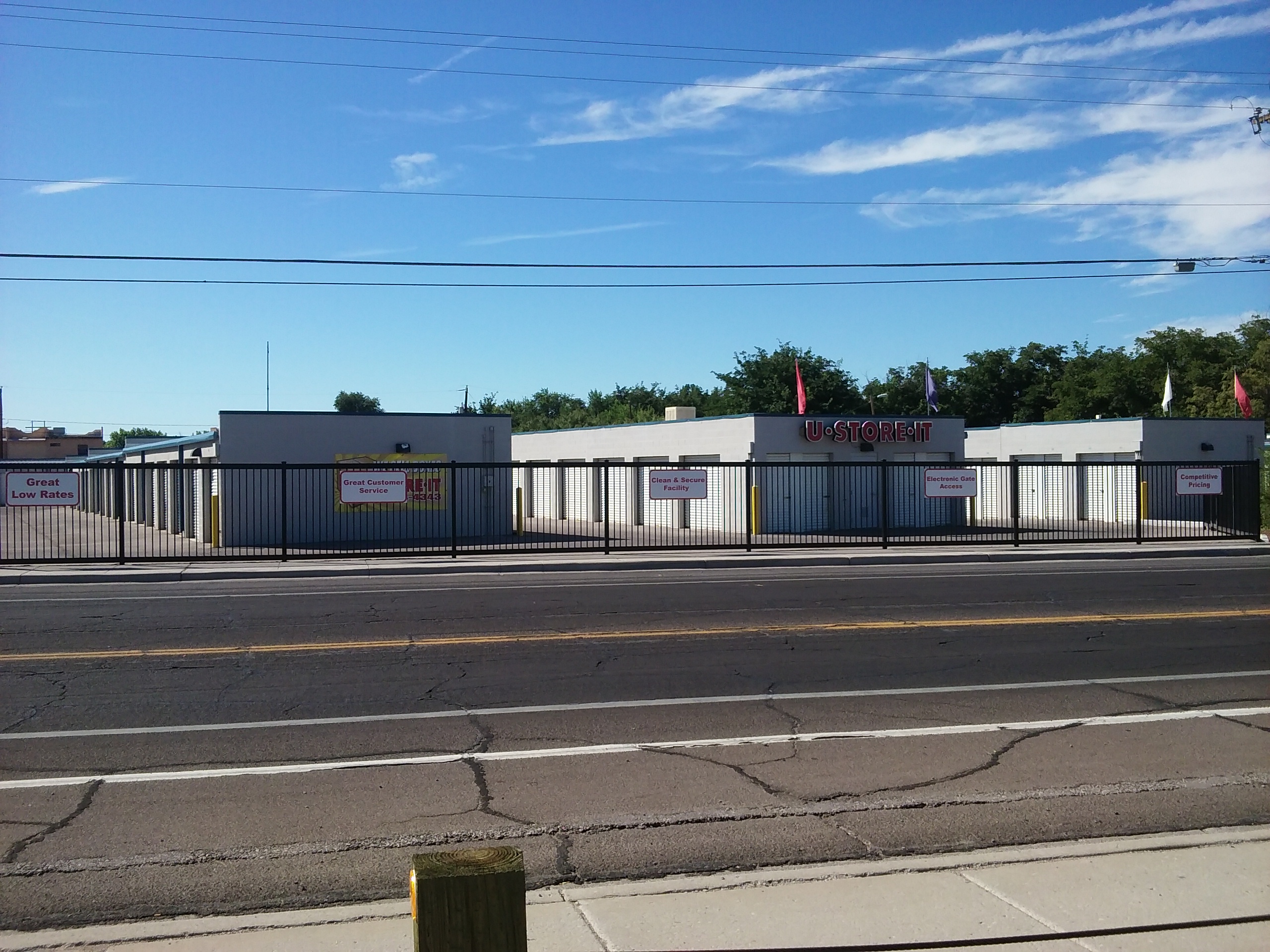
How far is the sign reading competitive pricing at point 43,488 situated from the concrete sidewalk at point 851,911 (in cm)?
1893

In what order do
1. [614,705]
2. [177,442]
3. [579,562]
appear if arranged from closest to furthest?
[614,705] → [579,562] → [177,442]

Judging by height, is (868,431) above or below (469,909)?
above

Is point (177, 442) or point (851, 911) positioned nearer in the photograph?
point (851, 911)

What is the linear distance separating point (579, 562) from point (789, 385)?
47.0m

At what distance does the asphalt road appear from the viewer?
19.2ft

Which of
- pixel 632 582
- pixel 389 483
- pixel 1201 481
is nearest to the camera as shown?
pixel 632 582

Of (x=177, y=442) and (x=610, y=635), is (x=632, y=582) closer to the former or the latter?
(x=610, y=635)

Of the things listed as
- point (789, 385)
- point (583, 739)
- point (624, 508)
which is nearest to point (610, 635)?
point (583, 739)

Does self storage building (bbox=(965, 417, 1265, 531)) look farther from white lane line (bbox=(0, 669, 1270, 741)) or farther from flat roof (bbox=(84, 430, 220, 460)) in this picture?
white lane line (bbox=(0, 669, 1270, 741))

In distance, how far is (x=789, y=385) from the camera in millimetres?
67562

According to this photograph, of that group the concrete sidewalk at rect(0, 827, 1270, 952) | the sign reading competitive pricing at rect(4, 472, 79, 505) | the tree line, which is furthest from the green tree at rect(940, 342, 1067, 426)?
the concrete sidewalk at rect(0, 827, 1270, 952)

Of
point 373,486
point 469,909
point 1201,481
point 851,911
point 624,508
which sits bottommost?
point 851,911

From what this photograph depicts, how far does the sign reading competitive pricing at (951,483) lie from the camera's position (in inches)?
1033

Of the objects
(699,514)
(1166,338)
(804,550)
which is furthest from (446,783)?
(1166,338)
